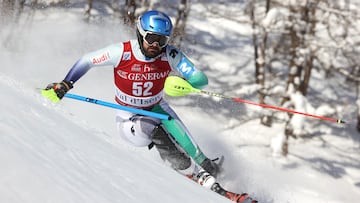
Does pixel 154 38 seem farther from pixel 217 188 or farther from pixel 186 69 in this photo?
pixel 217 188

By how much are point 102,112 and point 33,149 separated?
5668 millimetres

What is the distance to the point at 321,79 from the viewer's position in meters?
15.5

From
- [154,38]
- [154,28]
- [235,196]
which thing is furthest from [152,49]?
[235,196]

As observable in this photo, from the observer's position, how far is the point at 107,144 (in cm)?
507

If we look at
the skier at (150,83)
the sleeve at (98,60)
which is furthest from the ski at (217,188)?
the sleeve at (98,60)

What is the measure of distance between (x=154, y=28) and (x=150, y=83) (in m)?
0.69

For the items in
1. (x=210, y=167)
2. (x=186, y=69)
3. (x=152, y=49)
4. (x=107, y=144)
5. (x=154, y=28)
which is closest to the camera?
(x=107, y=144)

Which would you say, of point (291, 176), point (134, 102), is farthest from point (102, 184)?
point (291, 176)

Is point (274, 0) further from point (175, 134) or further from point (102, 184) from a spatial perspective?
point (102, 184)

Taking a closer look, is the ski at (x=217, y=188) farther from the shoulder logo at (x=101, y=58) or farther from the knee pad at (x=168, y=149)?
the shoulder logo at (x=101, y=58)

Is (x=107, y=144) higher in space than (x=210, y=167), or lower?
higher

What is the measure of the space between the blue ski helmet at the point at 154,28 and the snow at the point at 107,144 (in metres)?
1.04

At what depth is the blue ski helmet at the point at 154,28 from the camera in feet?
17.1

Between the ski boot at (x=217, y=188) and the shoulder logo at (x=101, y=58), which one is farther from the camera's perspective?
the shoulder logo at (x=101, y=58)
